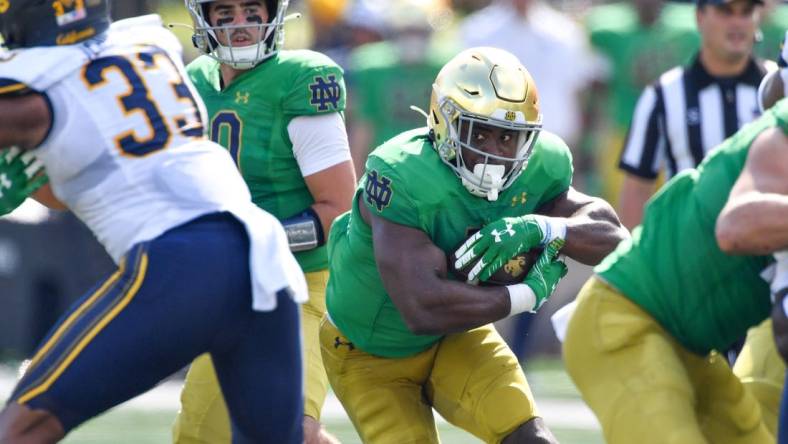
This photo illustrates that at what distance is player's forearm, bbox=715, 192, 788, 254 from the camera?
4016 millimetres

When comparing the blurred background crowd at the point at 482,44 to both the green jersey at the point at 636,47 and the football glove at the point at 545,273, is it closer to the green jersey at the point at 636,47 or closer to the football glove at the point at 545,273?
the green jersey at the point at 636,47

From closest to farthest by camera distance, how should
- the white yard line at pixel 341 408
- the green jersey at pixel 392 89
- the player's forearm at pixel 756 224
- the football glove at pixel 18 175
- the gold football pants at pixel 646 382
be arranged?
the player's forearm at pixel 756 224, the gold football pants at pixel 646 382, the football glove at pixel 18 175, the white yard line at pixel 341 408, the green jersey at pixel 392 89

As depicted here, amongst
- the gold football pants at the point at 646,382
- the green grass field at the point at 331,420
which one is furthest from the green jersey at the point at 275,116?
the green grass field at the point at 331,420

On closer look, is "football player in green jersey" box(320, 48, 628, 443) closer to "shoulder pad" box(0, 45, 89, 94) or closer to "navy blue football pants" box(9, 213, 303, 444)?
"navy blue football pants" box(9, 213, 303, 444)

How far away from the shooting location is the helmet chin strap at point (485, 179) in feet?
15.8

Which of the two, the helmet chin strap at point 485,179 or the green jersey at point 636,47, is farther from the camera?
the green jersey at point 636,47

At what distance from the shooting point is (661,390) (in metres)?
4.30

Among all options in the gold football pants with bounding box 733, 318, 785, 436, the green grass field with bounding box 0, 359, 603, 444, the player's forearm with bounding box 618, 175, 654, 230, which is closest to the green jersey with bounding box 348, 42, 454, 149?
the green grass field with bounding box 0, 359, 603, 444

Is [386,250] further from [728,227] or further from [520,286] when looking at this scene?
[728,227]

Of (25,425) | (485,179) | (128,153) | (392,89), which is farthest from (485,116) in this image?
(392,89)

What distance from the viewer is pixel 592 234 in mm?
5000

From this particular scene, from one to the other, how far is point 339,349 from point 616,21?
4.62 m

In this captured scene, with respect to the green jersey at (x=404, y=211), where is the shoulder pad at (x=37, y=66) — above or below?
above

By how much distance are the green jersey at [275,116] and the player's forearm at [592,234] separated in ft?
3.10
